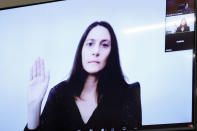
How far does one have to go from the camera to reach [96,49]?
1.71m

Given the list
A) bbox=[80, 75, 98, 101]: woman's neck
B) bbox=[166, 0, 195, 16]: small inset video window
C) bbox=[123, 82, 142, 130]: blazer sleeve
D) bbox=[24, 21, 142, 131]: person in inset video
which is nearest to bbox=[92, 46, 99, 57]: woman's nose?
bbox=[24, 21, 142, 131]: person in inset video

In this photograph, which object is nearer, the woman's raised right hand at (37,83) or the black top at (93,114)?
the black top at (93,114)

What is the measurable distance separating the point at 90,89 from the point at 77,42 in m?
0.24

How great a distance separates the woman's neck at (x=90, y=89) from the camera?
5.43 feet

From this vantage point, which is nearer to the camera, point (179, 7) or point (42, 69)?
point (179, 7)

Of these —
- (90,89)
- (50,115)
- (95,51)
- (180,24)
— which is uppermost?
(180,24)

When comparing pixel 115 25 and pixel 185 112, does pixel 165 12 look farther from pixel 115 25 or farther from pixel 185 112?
pixel 185 112

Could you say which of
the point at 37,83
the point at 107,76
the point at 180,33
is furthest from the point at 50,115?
the point at 180,33

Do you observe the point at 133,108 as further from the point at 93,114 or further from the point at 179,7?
the point at 179,7

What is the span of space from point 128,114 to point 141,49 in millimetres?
286

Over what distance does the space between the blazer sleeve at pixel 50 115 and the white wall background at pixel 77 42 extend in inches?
2.7

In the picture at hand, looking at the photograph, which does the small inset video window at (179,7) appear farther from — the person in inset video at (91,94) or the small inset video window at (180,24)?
the person in inset video at (91,94)

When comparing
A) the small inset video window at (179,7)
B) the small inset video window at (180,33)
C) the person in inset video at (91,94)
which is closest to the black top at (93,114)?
the person in inset video at (91,94)

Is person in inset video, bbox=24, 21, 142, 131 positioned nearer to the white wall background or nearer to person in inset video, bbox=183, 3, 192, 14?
the white wall background
